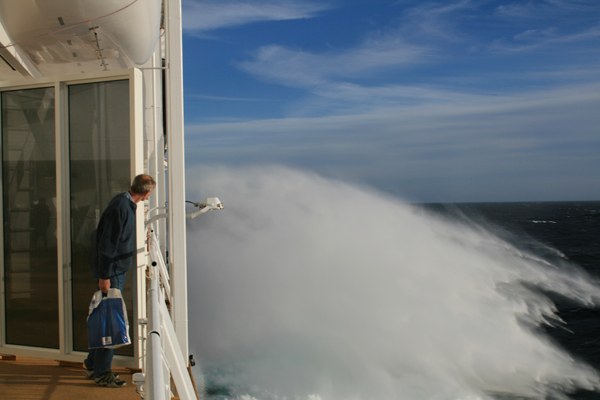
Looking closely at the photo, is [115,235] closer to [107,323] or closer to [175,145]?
[107,323]

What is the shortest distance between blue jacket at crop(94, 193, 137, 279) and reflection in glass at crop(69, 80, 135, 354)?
1.26 feet

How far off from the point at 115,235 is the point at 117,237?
0.6 inches

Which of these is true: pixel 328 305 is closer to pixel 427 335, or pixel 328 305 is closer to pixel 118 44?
pixel 427 335

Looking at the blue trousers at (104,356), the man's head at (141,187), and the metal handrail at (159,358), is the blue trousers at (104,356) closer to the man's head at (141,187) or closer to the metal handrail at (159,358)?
the metal handrail at (159,358)

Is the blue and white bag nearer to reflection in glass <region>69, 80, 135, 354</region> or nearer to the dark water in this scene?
reflection in glass <region>69, 80, 135, 354</region>

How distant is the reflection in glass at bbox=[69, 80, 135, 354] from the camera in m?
3.49

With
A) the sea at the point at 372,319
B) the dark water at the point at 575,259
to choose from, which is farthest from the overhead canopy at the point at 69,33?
the dark water at the point at 575,259

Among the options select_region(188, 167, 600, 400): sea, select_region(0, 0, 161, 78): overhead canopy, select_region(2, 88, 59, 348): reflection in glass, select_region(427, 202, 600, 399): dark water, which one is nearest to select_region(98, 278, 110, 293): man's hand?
select_region(2, 88, 59, 348): reflection in glass

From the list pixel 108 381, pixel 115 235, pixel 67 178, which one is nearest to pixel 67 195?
pixel 67 178

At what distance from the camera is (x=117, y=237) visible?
10.1 ft

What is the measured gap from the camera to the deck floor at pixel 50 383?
3137mm

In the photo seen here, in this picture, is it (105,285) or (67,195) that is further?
(67,195)

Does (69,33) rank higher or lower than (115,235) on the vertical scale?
higher

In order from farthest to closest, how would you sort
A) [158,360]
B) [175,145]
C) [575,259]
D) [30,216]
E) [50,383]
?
[575,259], [175,145], [30,216], [50,383], [158,360]
